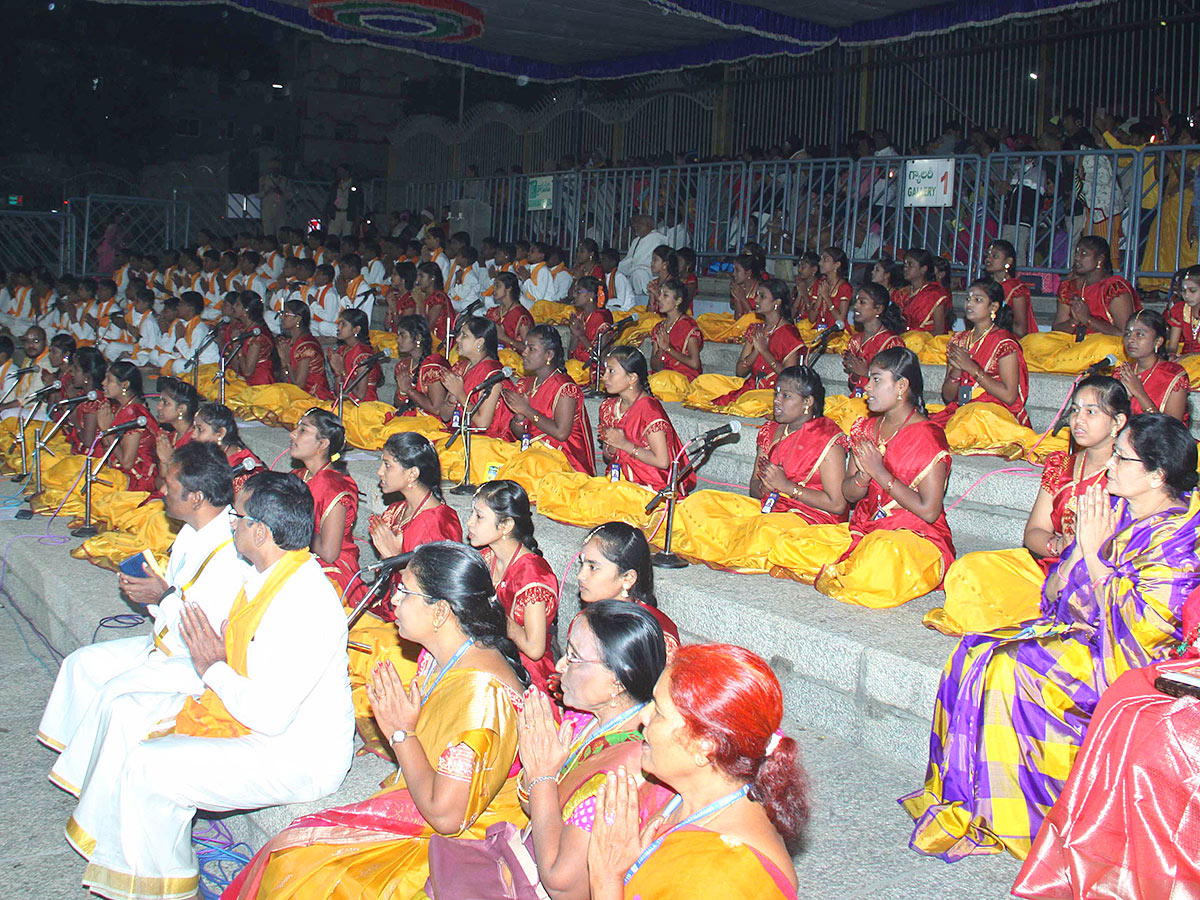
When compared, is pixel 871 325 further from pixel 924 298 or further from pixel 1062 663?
pixel 1062 663

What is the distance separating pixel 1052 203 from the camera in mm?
8523

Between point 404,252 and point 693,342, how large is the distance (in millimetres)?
5600

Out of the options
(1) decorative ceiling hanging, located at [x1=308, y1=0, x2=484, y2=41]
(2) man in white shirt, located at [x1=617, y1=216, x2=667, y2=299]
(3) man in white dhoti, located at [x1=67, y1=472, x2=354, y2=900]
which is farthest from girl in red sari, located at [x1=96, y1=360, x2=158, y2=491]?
(2) man in white shirt, located at [x1=617, y1=216, x2=667, y2=299]

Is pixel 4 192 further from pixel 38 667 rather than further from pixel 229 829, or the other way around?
pixel 229 829

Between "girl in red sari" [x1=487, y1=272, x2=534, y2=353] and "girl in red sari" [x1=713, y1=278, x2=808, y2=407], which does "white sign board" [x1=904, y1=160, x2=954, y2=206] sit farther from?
"girl in red sari" [x1=487, y1=272, x2=534, y2=353]

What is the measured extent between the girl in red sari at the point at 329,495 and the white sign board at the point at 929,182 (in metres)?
5.35

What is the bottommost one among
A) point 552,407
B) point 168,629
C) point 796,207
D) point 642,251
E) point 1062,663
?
point 168,629

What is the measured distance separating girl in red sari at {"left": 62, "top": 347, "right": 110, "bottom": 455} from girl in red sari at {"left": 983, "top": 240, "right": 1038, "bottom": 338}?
5.81 m

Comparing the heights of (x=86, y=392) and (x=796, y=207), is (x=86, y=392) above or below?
below

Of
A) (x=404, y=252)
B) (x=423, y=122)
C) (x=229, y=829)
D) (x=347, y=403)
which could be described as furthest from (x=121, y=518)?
(x=423, y=122)

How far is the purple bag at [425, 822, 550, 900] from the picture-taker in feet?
8.07

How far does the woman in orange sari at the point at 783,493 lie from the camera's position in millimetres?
4953

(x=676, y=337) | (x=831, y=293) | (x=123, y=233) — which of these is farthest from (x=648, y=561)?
(x=123, y=233)

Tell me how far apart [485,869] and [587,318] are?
6.79 m
